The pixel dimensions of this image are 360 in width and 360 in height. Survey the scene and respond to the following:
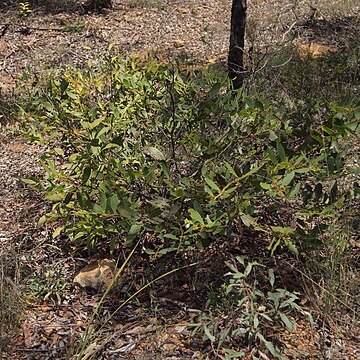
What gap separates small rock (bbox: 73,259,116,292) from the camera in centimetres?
240

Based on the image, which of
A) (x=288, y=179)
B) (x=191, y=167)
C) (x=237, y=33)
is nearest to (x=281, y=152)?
(x=288, y=179)

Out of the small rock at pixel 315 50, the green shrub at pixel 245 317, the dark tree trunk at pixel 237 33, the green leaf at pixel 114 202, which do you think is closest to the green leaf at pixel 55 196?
the green leaf at pixel 114 202

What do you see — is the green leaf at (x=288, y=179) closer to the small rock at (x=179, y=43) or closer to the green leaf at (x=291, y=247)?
the green leaf at (x=291, y=247)

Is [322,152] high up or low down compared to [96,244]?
up

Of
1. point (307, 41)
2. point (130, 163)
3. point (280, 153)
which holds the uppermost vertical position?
point (280, 153)

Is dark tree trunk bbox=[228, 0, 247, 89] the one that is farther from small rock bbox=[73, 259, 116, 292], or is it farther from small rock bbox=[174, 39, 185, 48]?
small rock bbox=[73, 259, 116, 292]

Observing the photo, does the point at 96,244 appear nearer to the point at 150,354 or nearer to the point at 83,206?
the point at 83,206

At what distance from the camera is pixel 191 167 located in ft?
8.16

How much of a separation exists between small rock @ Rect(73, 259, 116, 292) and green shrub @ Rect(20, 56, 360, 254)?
0.43 feet

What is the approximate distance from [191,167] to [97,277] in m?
0.62

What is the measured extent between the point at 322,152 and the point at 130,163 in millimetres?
836

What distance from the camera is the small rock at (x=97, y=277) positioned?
7.89 ft

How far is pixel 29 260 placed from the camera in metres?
2.62

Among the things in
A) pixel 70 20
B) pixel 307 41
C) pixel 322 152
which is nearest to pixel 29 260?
pixel 322 152
